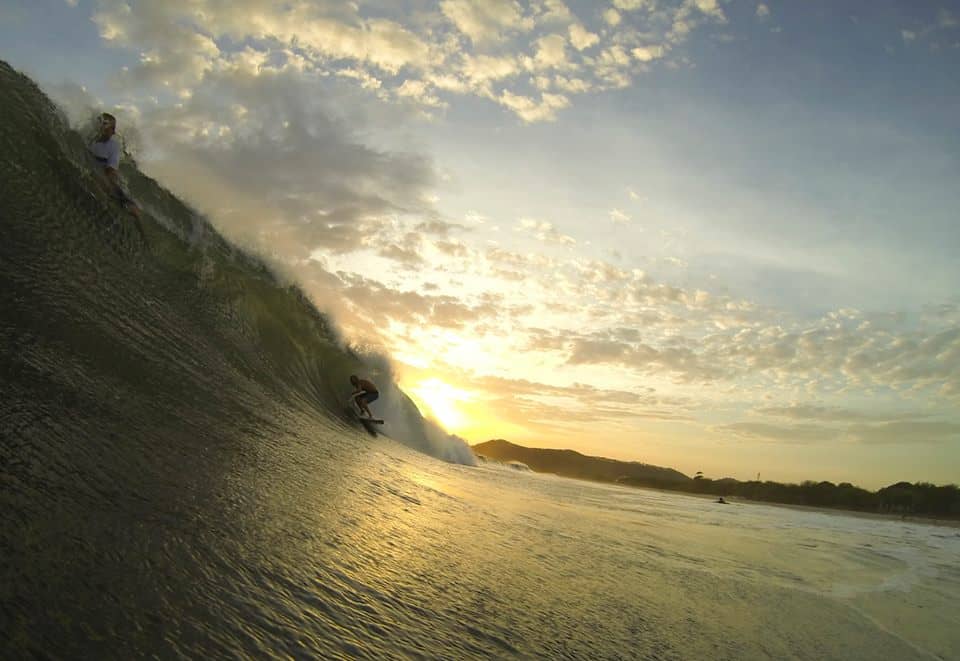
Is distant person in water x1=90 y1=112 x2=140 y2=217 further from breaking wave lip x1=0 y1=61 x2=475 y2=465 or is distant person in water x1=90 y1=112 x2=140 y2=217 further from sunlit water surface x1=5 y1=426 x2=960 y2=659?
sunlit water surface x1=5 y1=426 x2=960 y2=659

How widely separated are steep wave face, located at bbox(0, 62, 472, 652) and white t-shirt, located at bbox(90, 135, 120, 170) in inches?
7.3

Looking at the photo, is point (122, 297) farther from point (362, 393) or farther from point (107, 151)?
point (362, 393)

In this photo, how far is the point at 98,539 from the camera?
7.57 ft

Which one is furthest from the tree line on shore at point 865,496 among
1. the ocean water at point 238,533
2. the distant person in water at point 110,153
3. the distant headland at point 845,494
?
the distant person in water at point 110,153

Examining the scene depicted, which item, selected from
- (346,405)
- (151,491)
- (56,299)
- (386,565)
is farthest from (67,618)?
(346,405)

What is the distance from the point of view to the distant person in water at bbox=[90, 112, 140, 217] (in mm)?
8117

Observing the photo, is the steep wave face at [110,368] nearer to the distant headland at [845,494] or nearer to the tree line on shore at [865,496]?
the distant headland at [845,494]

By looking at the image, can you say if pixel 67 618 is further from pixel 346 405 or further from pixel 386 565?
pixel 346 405

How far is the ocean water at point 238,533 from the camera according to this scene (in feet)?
7.00

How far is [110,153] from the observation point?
827 centimetres

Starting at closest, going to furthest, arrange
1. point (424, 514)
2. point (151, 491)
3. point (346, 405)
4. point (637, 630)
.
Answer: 1. point (151, 491)
2. point (637, 630)
3. point (424, 514)
4. point (346, 405)

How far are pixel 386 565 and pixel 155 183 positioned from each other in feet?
33.7

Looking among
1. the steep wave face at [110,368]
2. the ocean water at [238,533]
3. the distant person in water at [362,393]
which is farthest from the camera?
the distant person in water at [362,393]

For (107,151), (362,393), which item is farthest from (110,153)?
(362,393)
